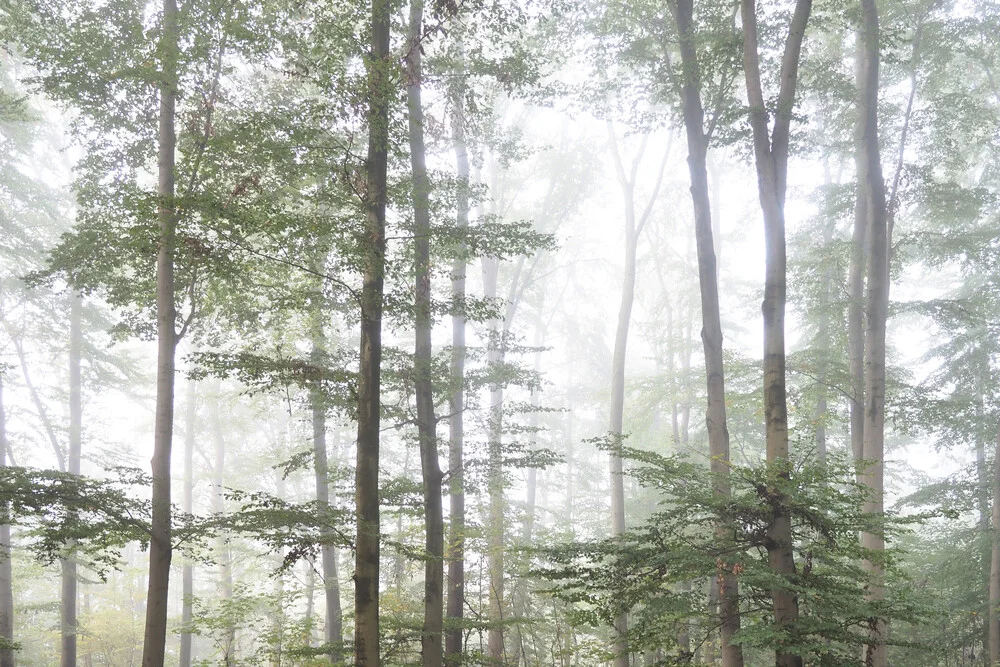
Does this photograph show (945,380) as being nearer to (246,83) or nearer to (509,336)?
(509,336)

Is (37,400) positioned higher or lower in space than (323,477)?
higher

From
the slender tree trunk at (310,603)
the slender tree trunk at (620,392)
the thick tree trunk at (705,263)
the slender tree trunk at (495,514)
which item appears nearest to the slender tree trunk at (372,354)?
the slender tree trunk at (310,603)

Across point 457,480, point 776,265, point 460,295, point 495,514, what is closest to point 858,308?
point 776,265

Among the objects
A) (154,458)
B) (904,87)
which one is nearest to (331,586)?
(154,458)

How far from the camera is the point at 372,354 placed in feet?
21.3

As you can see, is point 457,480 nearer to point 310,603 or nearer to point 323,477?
point 323,477

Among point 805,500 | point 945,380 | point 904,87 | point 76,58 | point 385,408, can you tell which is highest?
point 904,87

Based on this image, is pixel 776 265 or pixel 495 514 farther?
Answer: pixel 495 514

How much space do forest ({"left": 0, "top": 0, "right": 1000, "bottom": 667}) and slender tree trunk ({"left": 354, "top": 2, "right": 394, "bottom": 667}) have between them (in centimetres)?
4

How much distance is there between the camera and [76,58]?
7016 mm

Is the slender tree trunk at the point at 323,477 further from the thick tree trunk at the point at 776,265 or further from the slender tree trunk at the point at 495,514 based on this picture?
the thick tree trunk at the point at 776,265

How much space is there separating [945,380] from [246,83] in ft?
45.5

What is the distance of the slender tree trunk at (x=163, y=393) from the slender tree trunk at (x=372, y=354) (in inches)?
77.4

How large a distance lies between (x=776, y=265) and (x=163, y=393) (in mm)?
6506
